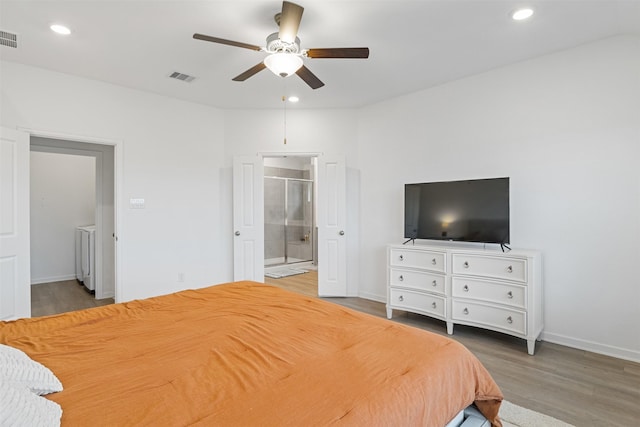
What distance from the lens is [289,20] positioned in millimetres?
2193

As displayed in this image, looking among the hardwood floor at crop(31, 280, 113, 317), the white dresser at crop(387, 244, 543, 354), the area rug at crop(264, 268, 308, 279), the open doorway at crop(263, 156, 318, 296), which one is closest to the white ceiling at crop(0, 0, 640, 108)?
the white dresser at crop(387, 244, 543, 354)

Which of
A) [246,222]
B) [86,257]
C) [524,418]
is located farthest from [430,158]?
[86,257]

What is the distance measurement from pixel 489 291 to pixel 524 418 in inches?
51.4

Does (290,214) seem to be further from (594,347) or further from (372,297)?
(594,347)

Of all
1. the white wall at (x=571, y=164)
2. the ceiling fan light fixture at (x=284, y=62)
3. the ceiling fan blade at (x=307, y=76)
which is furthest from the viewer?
the white wall at (x=571, y=164)

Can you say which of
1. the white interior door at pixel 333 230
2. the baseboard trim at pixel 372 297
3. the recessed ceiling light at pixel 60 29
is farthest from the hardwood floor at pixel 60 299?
the baseboard trim at pixel 372 297

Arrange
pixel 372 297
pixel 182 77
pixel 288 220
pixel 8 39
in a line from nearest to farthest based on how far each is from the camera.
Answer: pixel 8 39, pixel 182 77, pixel 372 297, pixel 288 220

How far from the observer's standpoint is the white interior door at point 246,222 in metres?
4.72

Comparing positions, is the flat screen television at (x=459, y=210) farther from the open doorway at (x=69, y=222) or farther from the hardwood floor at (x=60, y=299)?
the hardwood floor at (x=60, y=299)

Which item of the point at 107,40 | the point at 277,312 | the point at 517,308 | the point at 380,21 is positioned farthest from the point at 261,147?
the point at 517,308

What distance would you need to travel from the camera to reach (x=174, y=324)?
1716mm

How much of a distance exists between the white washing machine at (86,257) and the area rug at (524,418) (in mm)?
5220

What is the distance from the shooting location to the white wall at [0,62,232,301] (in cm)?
348

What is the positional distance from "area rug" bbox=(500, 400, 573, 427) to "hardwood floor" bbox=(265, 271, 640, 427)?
0.08m
